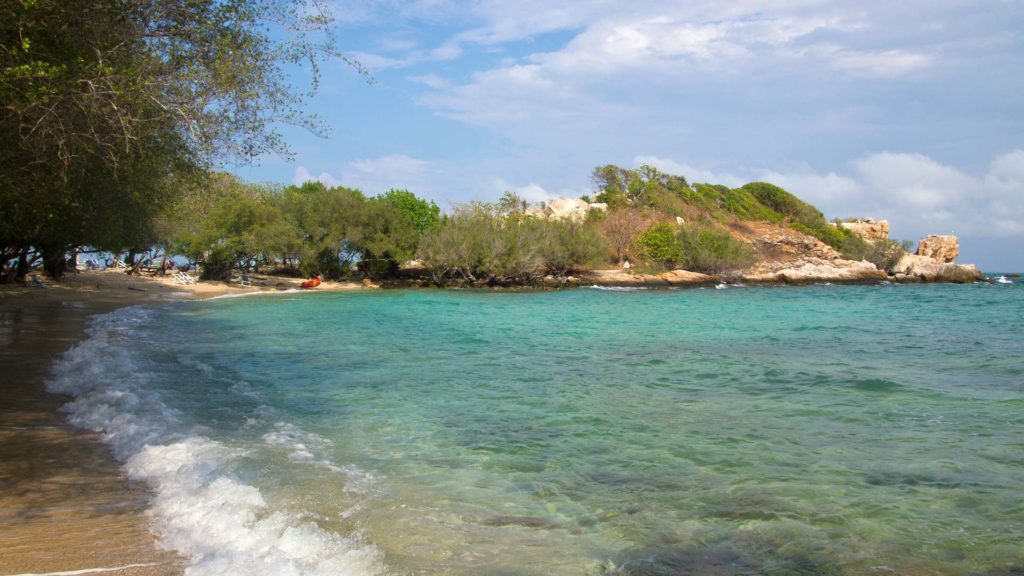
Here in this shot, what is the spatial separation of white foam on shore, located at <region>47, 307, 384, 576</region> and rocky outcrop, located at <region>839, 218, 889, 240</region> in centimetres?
10514

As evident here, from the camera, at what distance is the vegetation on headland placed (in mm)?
8078

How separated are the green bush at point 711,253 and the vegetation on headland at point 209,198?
157mm

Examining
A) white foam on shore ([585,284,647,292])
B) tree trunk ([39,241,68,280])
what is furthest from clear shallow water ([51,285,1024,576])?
A: white foam on shore ([585,284,647,292])

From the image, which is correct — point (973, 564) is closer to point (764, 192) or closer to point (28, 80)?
point (28, 80)

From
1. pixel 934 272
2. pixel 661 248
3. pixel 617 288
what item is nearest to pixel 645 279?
pixel 617 288

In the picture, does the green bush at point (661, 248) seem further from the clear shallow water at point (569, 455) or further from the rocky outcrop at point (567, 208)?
the clear shallow water at point (569, 455)

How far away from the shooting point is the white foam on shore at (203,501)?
16.3 ft

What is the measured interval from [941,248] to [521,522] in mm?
103724

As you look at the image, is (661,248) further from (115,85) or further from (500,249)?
(115,85)

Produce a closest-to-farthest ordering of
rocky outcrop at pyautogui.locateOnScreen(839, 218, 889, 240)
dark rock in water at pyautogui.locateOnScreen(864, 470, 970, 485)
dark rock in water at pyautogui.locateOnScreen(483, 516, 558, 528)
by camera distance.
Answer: dark rock in water at pyautogui.locateOnScreen(483, 516, 558, 528) < dark rock in water at pyautogui.locateOnScreen(864, 470, 970, 485) < rocky outcrop at pyautogui.locateOnScreen(839, 218, 889, 240)

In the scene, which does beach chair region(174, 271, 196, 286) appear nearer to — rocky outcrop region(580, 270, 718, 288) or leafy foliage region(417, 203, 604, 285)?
leafy foliage region(417, 203, 604, 285)

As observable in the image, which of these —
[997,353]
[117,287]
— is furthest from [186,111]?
[117,287]

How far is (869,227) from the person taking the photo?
335 ft

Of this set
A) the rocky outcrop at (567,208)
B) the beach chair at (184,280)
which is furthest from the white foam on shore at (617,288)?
the beach chair at (184,280)
